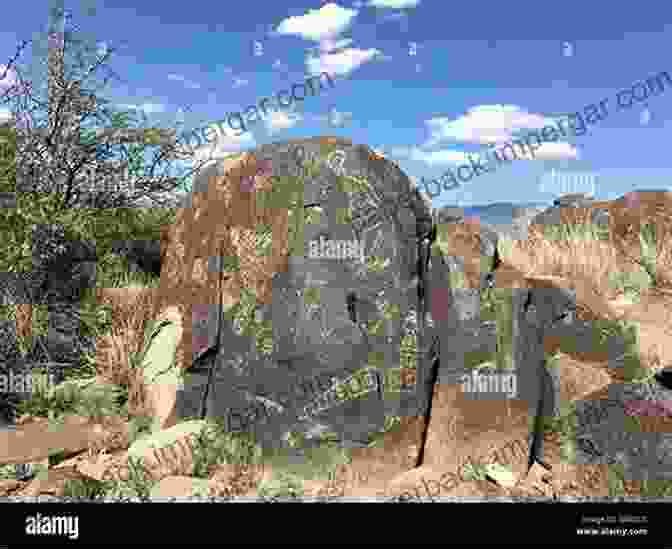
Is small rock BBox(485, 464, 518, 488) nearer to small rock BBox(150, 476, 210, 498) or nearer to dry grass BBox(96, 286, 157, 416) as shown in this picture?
small rock BBox(150, 476, 210, 498)

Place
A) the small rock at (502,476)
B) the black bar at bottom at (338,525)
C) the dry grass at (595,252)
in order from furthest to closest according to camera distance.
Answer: the dry grass at (595,252) → the small rock at (502,476) → the black bar at bottom at (338,525)

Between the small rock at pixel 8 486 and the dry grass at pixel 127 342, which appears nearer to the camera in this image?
the small rock at pixel 8 486

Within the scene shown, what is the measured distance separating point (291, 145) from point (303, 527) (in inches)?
118

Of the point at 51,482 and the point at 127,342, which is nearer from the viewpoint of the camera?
the point at 51,482

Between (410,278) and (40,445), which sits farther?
(40,445)

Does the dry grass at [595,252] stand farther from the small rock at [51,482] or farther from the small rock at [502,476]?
the small rock at [51,482]

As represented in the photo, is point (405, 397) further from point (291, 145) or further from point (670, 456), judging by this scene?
point (291, 145)

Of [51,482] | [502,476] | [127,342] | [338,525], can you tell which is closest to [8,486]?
[51,482]

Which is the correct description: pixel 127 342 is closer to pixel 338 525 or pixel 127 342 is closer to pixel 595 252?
pixel 338 525

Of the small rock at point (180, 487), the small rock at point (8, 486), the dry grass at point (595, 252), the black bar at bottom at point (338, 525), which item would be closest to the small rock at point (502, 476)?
the black bar at bottom at point (338, 525)

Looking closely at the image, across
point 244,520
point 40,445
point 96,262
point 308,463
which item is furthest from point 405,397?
point 96,262

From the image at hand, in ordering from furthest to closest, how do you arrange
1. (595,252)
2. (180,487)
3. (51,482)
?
(595,252) → (51,482) → (180,487)

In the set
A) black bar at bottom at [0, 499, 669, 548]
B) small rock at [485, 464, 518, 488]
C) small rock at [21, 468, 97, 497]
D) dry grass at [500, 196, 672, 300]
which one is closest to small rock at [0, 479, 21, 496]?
small rock at [21, 468, 97, 497]

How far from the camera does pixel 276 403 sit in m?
5.02
